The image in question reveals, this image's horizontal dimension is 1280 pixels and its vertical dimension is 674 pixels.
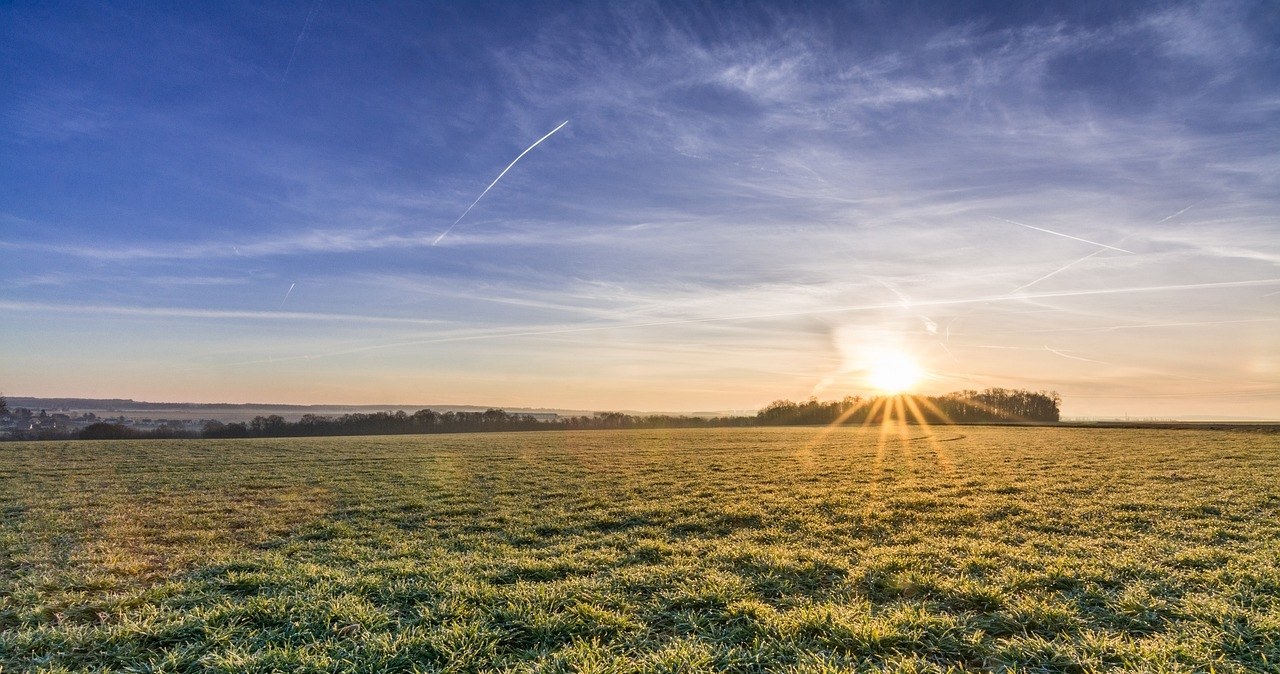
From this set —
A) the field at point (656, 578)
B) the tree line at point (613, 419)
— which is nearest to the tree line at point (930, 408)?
the tree line at point (613, 419)

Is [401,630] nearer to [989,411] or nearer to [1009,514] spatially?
[1009,514]

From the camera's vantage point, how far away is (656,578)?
9.16 metres

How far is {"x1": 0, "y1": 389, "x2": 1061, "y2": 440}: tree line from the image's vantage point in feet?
259

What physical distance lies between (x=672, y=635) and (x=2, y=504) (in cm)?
2400

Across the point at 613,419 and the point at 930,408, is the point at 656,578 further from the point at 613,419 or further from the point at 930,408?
the point at 930,408

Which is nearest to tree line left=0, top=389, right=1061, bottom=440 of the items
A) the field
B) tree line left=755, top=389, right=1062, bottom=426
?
tree line left=755, top=389, right=1062, bottom=426

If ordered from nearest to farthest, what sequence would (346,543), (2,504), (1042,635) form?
(1042,635) → (346,543) → (2,504)

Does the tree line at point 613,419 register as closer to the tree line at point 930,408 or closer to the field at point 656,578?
the tree line at point 930,408

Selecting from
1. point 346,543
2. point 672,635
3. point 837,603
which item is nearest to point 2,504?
point 346,543

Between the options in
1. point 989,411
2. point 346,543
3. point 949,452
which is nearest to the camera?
point 346,543

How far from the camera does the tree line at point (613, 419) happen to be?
259 ft

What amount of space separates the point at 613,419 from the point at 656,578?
95750mm

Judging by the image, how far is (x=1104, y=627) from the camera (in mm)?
7039

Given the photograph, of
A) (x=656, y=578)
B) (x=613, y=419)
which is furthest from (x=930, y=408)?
(x=656, y=578)
